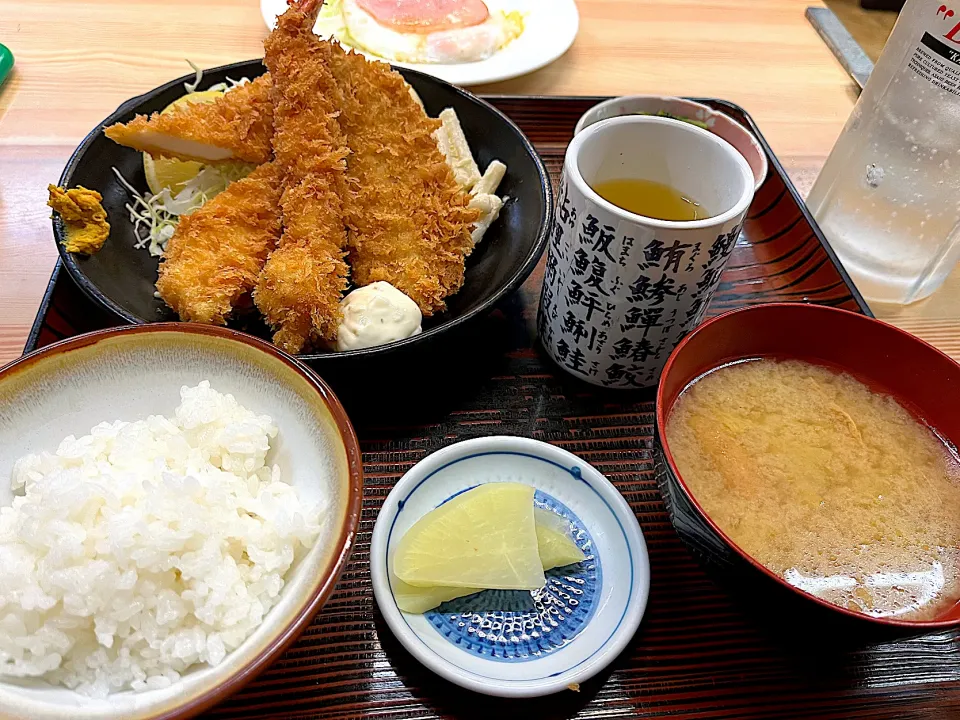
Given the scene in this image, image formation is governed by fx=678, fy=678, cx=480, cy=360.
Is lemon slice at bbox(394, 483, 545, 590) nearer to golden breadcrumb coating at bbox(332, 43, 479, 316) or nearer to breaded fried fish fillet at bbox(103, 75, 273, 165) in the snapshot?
golden breadcrumb coating at bbox(332, 43, 479, 316)

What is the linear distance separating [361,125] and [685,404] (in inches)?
33.5

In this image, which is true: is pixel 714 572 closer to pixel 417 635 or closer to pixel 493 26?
pixel 417 635

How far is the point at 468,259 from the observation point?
1.37 m

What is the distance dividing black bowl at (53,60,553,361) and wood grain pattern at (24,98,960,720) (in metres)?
0.11

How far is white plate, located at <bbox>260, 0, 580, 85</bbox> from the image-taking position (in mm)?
1825

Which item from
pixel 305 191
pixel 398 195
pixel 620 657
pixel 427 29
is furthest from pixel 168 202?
pixel 620 657

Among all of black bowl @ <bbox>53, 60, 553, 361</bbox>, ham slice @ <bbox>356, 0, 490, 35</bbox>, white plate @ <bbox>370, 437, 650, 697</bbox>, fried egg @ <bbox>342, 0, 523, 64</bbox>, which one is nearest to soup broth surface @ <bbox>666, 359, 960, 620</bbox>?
white plate @ <bbox>370, 437, 650, 697</bbox>

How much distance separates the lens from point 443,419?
46.1 inches

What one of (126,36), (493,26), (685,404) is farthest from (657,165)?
(126,36)

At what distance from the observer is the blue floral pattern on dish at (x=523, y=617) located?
86 cm

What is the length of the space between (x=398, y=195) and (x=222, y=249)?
1.14 feet

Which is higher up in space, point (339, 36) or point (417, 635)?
point (339, 36)

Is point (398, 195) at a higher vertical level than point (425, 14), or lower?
lower

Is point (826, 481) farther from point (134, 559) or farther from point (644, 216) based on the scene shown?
point (134, 559)
